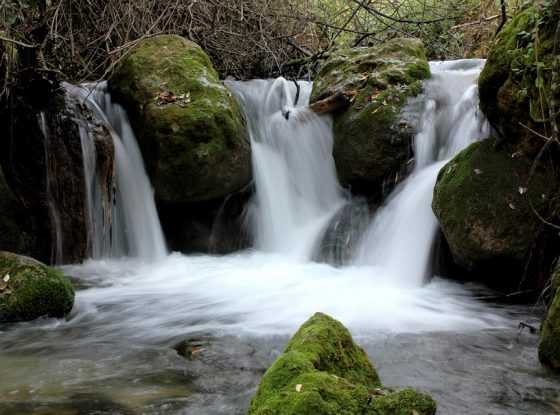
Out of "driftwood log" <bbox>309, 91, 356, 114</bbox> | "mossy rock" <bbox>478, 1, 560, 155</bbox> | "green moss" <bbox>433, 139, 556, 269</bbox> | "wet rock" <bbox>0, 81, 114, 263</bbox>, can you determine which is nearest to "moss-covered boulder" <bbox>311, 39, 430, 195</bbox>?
"driftwood log" <bbox>309, 91, 356, 114</bbox>

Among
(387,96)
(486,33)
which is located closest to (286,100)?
(387,96)

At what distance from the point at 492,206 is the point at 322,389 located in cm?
338

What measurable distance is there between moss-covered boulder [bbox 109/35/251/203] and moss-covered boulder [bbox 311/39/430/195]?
1.17m

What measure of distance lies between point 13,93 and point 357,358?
524cm

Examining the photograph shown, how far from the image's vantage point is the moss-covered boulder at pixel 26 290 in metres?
4.67

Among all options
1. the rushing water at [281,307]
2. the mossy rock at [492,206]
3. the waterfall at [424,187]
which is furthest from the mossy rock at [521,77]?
the rushing water at [281,307]

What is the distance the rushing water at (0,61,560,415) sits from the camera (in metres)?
3.43

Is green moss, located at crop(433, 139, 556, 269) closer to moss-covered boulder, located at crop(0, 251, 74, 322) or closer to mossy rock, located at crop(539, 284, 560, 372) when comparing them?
mossy rock, located at crop(539, 284, 560, 372)

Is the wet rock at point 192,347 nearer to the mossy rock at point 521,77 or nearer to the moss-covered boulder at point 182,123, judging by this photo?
the mossy rock at point 521,77

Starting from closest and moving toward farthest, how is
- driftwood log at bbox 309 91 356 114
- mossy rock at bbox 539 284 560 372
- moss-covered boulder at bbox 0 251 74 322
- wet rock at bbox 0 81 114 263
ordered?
1. mossy rock at bbox 539 284 560 372
2. moss-covered boulder at bbox 0 251 74 322
3. wet rock at bbox 0 81 114 263
4. driftwood log at bbox 309 91 356 114

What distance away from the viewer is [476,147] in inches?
224

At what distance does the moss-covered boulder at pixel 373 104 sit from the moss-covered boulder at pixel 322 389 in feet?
15.1

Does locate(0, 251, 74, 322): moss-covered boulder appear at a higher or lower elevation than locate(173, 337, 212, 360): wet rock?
higher

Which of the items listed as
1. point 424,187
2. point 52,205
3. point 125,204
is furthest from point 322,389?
point 125,204
